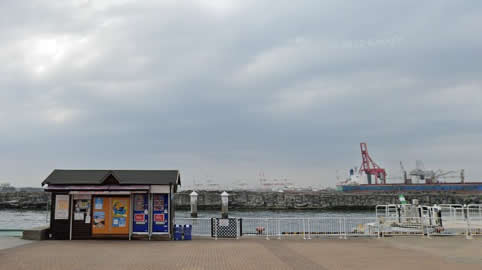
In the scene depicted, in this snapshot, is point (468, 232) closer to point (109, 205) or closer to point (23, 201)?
point (109, 205)

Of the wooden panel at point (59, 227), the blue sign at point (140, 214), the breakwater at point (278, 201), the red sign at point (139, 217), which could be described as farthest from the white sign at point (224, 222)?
the breakwater at point (278, 201)

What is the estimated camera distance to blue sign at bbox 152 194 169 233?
649 inches

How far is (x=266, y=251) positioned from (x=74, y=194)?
29.6 ft

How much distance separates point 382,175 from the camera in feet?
463

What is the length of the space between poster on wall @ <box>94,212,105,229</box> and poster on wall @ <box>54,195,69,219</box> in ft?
3.97

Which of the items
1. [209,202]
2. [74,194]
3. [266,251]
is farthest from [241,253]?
[209,202]

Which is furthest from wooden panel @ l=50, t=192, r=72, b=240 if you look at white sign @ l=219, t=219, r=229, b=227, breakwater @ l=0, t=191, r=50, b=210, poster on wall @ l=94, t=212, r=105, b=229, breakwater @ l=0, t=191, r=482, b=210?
breakwater @ l=0, t=191, r=50, b=210

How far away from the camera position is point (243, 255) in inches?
479

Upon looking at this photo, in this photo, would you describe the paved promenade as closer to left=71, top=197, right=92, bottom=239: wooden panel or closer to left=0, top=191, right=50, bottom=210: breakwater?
left=71, top=197, right=92, bottom=239: wooden panel

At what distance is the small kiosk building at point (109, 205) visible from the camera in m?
16.0

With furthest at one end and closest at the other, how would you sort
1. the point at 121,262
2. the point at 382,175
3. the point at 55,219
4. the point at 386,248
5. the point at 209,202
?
the point at 382,175, the point at 209,202, the point at 55,219, the point at 386,248, the point at 121,262

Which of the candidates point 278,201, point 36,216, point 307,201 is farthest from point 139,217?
point 307,201

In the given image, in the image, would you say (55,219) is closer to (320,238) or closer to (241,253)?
(241,253)

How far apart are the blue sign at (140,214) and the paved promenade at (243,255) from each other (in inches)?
38.8
